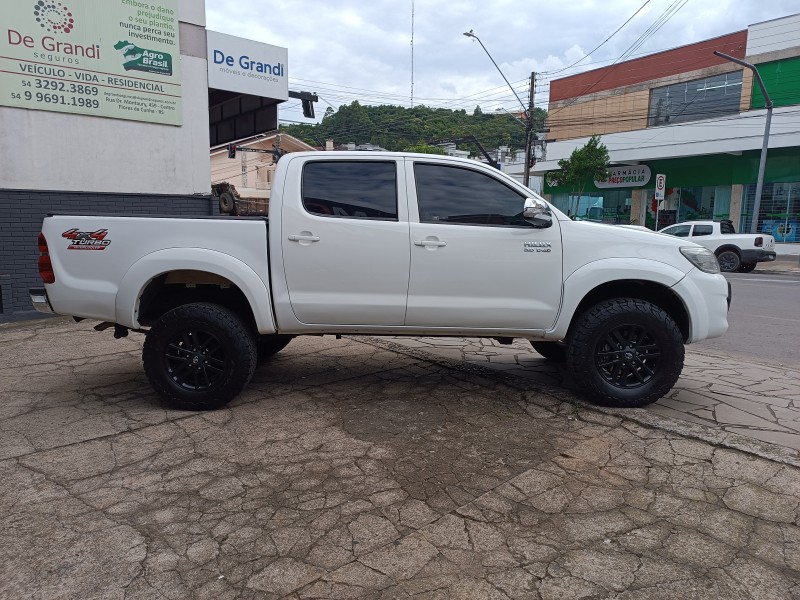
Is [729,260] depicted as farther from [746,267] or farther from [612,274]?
[612,274]

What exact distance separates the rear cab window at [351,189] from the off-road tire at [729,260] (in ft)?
55.6

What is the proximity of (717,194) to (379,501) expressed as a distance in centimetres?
2831

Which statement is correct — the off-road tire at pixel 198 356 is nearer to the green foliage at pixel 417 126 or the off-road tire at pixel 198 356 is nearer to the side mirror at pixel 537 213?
the side mirror at pixel 537 213

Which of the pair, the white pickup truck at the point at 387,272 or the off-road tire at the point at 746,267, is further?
the off-road tire at the point at 746,267

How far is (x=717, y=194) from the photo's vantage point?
26.7m

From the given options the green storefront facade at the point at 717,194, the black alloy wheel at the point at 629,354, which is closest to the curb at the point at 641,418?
the black alloy wheel at the point at 629,354

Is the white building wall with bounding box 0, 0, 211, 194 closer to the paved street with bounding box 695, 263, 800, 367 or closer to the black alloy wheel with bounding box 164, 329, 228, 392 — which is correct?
the black alloy wheel with bounding box 164, 329, 228, 392

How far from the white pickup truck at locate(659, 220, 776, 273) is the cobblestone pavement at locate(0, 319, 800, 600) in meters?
15.9

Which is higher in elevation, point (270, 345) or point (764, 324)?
point (270, 345)

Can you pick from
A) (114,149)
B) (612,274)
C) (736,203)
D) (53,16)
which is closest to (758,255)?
(736,203)

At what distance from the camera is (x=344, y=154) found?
15.0 feet

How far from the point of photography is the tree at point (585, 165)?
28.6 meters

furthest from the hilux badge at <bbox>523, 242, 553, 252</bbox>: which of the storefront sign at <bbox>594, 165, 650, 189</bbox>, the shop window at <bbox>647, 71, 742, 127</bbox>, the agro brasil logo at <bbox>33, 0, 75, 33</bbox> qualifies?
the storefront sign at <bbox>594, 165, 650, 189</bbox>

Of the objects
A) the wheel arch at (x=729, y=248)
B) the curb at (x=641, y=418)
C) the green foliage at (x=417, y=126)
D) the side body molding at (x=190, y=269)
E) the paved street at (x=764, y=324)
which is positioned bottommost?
the paved street at (x=764, y=324)
